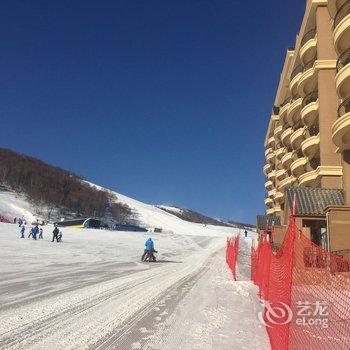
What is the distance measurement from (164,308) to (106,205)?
18212 cm

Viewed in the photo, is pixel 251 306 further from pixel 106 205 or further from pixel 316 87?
pixel 106 205

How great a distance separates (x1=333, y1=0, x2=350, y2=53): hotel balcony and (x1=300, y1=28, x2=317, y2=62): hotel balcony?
27.0ft

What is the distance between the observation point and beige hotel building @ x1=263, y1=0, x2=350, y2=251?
80.5 feet

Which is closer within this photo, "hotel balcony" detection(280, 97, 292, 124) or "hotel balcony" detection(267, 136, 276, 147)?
"hotel balcony" detection(280, 97, 292, 124)

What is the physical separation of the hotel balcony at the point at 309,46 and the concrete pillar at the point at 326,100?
2.12m

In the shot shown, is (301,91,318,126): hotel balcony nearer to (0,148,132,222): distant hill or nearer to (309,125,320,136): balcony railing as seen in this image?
(309,125,320,136): balcony railing

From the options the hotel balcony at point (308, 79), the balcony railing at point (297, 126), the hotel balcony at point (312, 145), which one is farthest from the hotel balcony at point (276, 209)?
the hotel balcony at point (308, 79)

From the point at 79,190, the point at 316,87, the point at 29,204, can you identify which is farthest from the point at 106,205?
the point at 316,87

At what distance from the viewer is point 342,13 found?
27938 mm

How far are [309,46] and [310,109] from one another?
19.4ft

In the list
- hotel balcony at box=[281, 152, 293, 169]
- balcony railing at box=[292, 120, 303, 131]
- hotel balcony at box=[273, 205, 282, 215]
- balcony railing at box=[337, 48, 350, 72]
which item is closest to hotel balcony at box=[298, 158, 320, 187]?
balcony railing at box=[292, 120, 303, 131]

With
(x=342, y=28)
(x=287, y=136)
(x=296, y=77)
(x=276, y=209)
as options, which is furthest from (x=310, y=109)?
(x=276, y=209)

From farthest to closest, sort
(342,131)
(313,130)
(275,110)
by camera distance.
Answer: (275,110) → (313,130) → (342,131)

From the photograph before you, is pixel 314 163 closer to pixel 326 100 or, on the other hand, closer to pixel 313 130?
pixel 313 130
